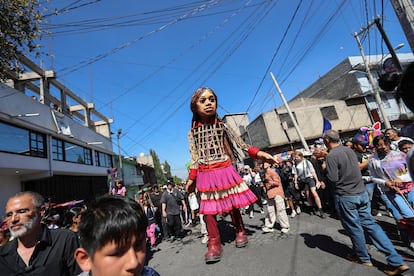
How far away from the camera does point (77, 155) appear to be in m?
15.0

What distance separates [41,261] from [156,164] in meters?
49.9

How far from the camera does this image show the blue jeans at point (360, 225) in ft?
7.76

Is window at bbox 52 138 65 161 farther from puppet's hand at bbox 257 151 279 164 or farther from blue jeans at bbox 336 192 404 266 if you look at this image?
blue jeans at bbox 336 192 404 266

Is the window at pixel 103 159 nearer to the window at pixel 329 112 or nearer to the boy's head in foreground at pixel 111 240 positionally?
the boy's head in foreground at pixel 111 240

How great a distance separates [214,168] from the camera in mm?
3004

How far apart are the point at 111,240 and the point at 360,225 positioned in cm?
279

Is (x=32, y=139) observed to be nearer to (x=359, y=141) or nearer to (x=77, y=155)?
(x=77, y=155)

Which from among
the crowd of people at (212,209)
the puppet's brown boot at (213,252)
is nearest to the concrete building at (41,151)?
the crowd of people at (212,209)

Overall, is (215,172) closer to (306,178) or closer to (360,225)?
(360,225)

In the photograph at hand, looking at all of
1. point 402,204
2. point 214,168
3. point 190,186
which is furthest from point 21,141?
point 402,204

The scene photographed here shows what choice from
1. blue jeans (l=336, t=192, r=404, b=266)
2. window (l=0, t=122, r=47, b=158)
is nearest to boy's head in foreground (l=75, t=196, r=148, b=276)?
blue jeans (l=336, t=192, r=404, b=266)

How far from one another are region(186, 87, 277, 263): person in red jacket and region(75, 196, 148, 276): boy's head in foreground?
1.88 metres

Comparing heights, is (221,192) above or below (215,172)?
below

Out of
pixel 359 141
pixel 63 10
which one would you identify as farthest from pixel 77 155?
pixel 359 141
